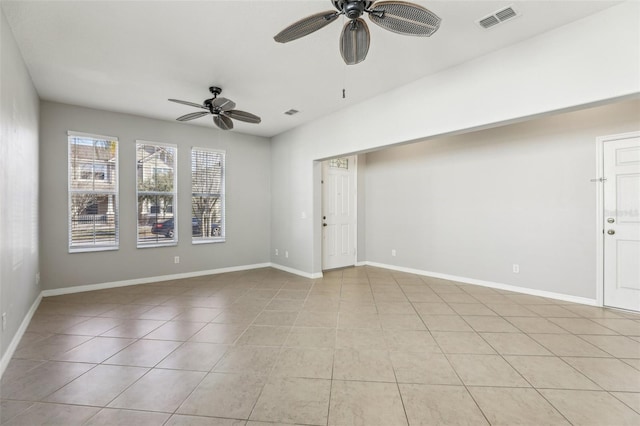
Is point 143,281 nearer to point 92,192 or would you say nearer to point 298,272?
point 92,192

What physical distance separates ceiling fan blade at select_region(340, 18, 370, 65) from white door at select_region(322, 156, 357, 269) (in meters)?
3.64

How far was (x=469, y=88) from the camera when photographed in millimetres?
3158

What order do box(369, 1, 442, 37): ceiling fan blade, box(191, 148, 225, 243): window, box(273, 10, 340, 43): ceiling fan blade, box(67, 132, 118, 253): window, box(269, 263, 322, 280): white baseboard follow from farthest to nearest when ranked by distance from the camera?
box(191, 148, 225, 243): window
box(269, 263, 322, 280): white baseboard
box(67, 132, 118, 253): window
box(273, 10, 340, 43): ceiling fan blade
box(369, 1, 442, 37): ceiling fan blade

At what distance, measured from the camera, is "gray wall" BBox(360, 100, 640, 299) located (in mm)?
3766

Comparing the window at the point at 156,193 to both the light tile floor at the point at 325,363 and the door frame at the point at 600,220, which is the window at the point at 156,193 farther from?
the door frame at the point at 600,220

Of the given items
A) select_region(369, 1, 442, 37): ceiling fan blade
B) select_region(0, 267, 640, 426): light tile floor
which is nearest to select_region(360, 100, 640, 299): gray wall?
select_region(0, 267, 640, 426): light tile floor

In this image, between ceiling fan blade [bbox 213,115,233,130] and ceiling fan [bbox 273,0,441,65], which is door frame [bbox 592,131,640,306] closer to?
ceiling fan [bbox 273,0,441,65]

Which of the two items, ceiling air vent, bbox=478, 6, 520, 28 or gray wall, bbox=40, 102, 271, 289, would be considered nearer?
ceiling air vent, bbox=478, 6, 520, 28

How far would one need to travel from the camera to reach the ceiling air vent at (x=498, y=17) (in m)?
2.39

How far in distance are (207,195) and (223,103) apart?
2.67 metres

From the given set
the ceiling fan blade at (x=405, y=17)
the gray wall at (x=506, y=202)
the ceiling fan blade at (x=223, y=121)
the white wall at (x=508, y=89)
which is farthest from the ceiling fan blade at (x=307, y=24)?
the gray wall at (x=506, y=202)

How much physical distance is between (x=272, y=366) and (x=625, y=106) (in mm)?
5058

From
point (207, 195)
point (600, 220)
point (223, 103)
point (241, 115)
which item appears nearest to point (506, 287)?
point (600, 220)

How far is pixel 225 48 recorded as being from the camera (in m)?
2.89
